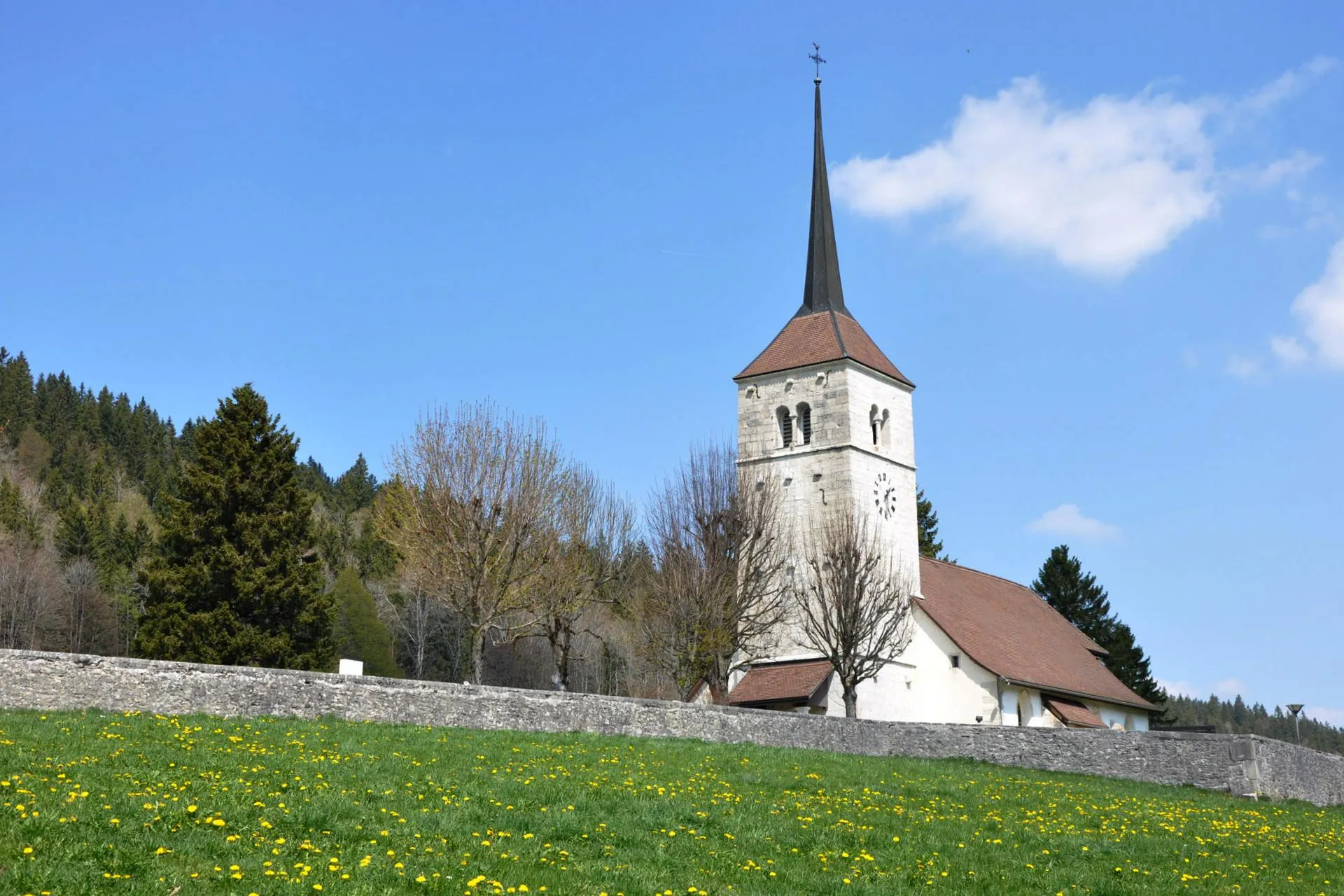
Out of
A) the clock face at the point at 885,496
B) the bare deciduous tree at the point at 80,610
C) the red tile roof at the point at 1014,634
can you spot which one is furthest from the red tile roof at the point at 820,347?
the bare deciduous tree at the point at 80,610

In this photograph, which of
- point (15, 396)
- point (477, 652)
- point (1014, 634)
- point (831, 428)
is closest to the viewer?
point (477, 652)

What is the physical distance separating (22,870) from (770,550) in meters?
31.8

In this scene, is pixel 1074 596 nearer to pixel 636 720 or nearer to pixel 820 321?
pixel 820 321

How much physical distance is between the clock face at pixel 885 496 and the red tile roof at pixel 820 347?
3.77 metres

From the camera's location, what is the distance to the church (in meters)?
41.9

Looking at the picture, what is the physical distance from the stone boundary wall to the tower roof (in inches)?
716

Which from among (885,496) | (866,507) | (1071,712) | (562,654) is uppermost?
(885,496)

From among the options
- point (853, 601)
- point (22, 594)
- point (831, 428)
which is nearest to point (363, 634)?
point (22, 594)

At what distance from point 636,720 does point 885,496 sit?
20.9m

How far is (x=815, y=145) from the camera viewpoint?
5009 cm

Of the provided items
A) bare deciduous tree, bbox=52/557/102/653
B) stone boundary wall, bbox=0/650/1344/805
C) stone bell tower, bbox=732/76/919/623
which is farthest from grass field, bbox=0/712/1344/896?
bare deciduous tree, bbox=52/557/102/653

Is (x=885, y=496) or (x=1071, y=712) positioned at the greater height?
(x=885, y=496)

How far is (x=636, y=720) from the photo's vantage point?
82.2 ft

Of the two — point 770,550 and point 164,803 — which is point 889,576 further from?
point 164,803
